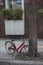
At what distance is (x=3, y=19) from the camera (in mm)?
12836

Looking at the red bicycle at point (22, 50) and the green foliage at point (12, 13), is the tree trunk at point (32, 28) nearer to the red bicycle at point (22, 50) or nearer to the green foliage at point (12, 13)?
the red bicycle at point (22, 50)

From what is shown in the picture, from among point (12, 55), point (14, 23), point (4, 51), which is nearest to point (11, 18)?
point (14, 23)

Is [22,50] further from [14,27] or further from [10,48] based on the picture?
[14,27]

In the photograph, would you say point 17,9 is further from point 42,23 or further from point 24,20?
point 42,23

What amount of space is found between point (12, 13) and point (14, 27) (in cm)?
72

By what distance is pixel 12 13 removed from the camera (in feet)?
40.6

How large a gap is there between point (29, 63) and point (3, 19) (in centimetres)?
564

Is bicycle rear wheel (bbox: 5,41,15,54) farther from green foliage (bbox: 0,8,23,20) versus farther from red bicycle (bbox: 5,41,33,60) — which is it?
green foliage (bbox: 0,8,23,20)

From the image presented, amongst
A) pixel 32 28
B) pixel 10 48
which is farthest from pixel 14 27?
pixel 32 28

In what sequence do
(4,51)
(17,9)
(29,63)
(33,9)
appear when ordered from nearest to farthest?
(29,63) < (33,9) < (4,51) < (17,9)

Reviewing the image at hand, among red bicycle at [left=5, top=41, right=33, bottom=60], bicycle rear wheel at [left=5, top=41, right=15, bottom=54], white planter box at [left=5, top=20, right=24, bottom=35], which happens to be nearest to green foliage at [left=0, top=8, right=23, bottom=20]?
white planter box at [left=5, top=20, right=24, bottom=35]

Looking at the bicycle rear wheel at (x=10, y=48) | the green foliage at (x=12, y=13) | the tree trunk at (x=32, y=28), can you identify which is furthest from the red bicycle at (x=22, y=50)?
the green foliage at (x=12, y=13)

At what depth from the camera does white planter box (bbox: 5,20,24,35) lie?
12430 millimetres

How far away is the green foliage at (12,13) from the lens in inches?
485
